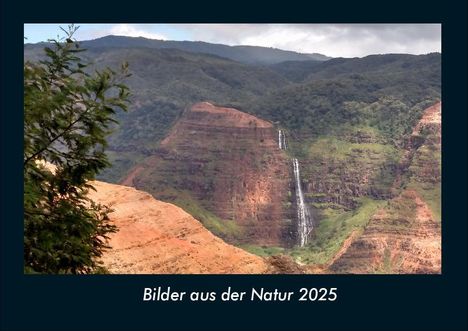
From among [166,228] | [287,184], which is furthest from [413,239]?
[166,228]

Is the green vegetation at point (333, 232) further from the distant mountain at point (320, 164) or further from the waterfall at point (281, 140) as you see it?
the waterfall at point (281, 140)

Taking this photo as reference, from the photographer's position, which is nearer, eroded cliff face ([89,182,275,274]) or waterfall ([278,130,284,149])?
eroded cliff face ([89,182,275,274])

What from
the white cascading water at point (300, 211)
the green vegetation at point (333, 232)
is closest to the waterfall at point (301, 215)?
the white cascading water at point (300, 211)

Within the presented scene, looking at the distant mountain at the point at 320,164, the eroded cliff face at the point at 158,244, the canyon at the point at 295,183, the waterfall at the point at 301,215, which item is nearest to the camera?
the eroded cliff face at the point at 158,244

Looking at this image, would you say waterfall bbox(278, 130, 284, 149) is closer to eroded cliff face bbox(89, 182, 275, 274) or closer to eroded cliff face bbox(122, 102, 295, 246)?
eroded cliff face bbox(122, 102, 295, 246)

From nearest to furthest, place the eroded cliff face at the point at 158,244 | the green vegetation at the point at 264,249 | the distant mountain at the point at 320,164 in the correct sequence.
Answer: the eroded cliff face at the point at 158,244, the green vegetation at the point at 264,249, the distant mountain at the point at 320,164

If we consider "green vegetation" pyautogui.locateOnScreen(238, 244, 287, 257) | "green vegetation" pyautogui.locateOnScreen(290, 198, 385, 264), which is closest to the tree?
"green vegetation" pyautogui.locateOnScreen(290, 198, 385, 264)

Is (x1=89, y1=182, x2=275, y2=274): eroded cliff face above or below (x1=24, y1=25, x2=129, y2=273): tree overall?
Answer: below
